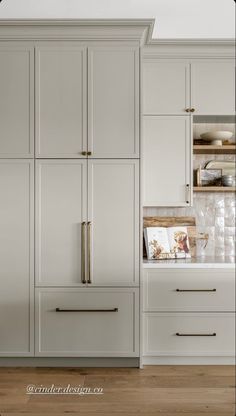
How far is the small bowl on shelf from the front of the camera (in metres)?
3.08

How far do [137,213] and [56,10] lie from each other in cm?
165

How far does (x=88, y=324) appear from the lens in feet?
8.59

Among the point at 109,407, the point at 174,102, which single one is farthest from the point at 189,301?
the point at 174,102

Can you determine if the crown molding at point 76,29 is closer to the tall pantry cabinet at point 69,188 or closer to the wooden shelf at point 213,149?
the tall pantry cabinet at point 69,188

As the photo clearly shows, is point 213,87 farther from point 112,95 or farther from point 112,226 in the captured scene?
point 112,226

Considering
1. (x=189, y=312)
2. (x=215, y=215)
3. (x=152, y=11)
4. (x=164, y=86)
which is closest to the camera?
(x=189, y=312)

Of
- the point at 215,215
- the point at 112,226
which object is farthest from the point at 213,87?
the point at 112,226

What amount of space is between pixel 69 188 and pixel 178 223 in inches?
42.1

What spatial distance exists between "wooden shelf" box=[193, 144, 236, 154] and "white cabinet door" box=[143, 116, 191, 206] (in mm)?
156

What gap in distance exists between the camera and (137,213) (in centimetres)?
262

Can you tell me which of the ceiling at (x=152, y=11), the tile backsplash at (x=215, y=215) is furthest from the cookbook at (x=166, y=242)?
the ceiling at (x=152, y=11)

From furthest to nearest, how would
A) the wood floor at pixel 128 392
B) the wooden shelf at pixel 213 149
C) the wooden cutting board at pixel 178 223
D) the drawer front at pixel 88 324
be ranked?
the wooden cutting board at pixel 178 223 < the wooden shelf at pixel 213 149 < the drawer front at pixel 88 324 < the wood floor at pixel 128 392

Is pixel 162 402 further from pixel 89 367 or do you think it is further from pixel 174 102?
pixel 174 102

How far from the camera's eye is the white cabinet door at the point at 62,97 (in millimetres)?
2604
